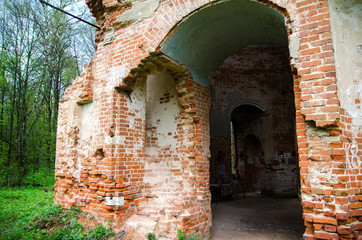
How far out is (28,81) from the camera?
12.1m

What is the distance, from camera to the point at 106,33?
17.5ft

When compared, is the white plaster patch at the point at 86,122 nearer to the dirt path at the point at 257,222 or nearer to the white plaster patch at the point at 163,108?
the white plaster patch at the point at 163,108

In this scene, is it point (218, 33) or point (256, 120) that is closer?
point (218, 33)

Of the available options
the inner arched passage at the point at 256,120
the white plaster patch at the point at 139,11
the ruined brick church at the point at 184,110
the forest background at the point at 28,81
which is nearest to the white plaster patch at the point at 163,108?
the ruined brick church at the point at 184,110

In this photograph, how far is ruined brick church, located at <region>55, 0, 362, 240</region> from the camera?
9.75 feet

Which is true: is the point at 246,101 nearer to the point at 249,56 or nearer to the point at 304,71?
the point at 249,56

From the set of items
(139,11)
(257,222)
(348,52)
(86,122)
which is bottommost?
(257,222)

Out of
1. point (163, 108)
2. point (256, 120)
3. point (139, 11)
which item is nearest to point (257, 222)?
point (163, 108)

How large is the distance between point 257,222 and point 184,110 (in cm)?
371

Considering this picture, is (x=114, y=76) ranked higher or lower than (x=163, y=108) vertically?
higher

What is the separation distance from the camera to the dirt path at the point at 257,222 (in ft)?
17.6

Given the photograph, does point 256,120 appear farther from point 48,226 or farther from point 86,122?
point 48,226

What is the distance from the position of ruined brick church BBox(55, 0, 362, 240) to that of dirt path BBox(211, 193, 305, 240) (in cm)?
86

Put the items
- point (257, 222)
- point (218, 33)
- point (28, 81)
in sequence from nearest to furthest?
point (218, 33)
point (257, 222)
point (28, 81)
